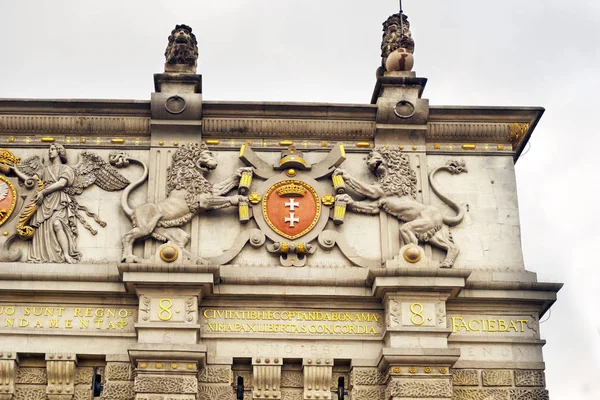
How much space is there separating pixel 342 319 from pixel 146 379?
3.47 metres

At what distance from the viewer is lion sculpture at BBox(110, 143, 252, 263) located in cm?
1919

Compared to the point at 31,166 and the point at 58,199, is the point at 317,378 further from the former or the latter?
the point at 31,166

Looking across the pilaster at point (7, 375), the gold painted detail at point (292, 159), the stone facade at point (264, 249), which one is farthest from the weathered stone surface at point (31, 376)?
the gold painted detail at point (292, 159)

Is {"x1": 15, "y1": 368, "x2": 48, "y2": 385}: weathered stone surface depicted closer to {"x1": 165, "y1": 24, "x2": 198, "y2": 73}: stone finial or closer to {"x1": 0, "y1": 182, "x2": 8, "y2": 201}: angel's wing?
{"x1": 0, "y1": 182, "x2": 8, "y2": 201}: angel's wing

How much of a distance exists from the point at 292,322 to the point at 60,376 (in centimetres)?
394

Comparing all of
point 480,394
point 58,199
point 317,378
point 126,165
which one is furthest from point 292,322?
point 58,199

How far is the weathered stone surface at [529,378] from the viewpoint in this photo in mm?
18422

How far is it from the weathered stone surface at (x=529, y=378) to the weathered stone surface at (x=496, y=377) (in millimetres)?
132

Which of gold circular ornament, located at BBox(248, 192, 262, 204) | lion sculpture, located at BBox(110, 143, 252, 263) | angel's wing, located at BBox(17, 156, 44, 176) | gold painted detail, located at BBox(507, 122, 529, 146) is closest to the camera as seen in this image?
lion sculpture, located at BBox(110, 143, 252, 263)

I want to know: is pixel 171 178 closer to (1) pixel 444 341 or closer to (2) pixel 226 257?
(2) pixel 226 257

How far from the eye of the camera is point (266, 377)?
1827 centimetres

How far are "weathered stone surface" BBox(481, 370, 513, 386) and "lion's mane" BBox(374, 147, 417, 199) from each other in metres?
3.44

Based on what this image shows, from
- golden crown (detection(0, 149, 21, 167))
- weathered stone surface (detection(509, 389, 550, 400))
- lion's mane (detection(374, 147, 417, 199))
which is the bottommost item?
weathered stone surface (detection(509, 389, 550, 400))

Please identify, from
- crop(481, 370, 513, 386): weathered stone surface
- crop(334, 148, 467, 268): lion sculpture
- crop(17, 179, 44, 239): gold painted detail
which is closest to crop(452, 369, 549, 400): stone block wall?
crop(481, 370, 513, 386): weathered stone surface
